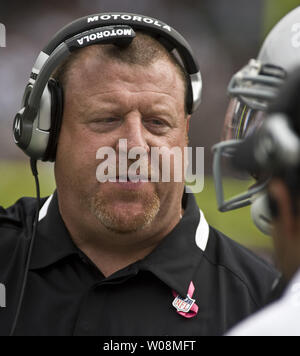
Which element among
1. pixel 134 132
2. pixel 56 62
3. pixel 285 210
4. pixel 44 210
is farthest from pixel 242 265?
pixel 285 210

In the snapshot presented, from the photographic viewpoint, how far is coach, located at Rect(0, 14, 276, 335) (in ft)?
5.13

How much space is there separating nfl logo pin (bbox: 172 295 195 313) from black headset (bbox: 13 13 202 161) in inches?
20.0

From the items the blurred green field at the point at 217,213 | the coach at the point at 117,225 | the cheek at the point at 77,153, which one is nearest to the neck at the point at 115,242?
the coach at the point at 117,225

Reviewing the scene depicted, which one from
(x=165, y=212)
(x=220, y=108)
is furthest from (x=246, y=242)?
(x=165, y=212)

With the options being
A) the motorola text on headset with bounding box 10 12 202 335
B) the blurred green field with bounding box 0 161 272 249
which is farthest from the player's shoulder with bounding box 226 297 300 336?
the blurred green field with bounding box 0 161 272 249

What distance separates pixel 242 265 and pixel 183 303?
21 centimetres

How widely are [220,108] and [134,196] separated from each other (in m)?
2.97

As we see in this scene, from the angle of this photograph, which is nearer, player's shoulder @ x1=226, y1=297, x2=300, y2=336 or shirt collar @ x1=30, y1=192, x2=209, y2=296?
player's shoulder @ x1=226, y1=297, x2=300, y2=336

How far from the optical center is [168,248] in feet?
5.53

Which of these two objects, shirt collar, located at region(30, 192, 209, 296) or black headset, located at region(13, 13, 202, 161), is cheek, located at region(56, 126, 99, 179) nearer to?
black headset, located at region(13, 13, 202, 161)

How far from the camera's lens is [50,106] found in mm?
1672

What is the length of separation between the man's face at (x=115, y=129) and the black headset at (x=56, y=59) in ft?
0.14
